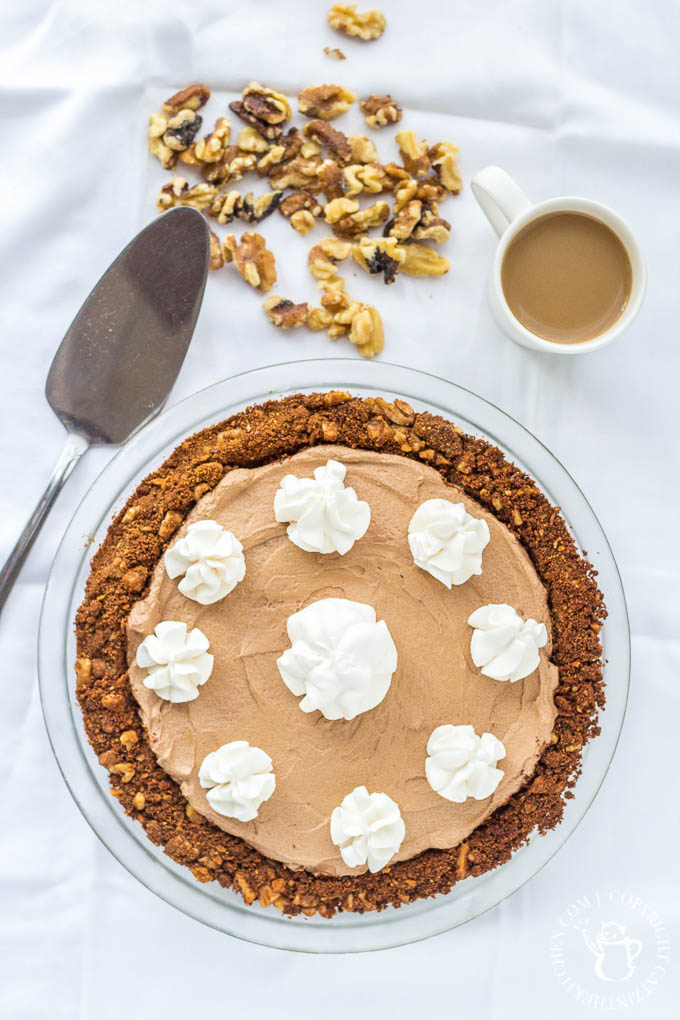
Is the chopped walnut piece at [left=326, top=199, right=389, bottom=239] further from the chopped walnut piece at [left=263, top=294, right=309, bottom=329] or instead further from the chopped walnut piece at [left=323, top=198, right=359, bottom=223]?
the chopped walnut piece at [left=263, top=294, right=309, bottom=329]

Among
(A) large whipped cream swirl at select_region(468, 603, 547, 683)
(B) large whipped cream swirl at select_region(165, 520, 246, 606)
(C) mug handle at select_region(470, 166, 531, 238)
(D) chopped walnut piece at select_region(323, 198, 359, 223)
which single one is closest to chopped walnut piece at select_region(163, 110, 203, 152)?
(D) chopped walnut piece at select_region(323, 198, 359, 223)

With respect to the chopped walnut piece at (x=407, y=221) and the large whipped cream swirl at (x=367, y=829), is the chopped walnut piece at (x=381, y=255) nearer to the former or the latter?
the chopped walnut piece at (x=407, y=221)

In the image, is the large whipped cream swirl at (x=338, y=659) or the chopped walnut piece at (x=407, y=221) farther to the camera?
the chopped walnut piece at (x=407, y=221)

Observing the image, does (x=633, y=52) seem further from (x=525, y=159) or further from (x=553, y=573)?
(x=553, y=573)

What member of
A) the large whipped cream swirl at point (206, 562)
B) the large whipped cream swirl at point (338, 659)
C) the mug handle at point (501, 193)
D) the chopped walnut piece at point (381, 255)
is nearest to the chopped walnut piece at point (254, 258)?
the chopped walnut piece at point (381, 255)

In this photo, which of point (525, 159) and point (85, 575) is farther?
point (525, 159)

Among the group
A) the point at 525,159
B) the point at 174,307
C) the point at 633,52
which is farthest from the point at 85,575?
the point at 633,52
